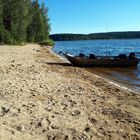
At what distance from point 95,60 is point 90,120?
20.9 metres

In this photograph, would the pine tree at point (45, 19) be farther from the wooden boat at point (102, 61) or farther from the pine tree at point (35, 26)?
the wooden boat at point (102, 61)

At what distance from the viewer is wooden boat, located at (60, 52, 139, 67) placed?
28.8 meters

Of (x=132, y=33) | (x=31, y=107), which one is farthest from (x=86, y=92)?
(x=132, y=33)

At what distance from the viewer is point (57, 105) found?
9883 mm

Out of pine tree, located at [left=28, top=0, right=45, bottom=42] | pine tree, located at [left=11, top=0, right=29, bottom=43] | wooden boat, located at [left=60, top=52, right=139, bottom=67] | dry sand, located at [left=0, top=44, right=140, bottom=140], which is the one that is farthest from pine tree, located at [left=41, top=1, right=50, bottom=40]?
dry sand, located at [left=0, top=44, right=140, bottom=140]

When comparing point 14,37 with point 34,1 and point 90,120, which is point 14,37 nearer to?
point 34,1

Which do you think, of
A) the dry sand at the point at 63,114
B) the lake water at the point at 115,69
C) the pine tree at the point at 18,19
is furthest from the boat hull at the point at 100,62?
the pine tree at the point at 18,19

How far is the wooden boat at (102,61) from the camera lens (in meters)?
28.8

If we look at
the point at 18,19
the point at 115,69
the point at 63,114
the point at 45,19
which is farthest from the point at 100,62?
the point at 45,19

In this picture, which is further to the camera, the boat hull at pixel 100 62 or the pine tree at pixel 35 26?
the pine tree at pixel 35 26

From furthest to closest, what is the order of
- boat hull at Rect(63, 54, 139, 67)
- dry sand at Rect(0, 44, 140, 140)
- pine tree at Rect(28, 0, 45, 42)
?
pine tree at Rect(28, 0, 45, 42)
boat hull at Rect(63, 54, 139, 67)
dry sand at Rect(0, 44, 140, 140)

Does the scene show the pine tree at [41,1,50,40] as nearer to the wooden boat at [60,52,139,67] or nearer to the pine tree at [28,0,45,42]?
the pine tree at [28,0,45,42]

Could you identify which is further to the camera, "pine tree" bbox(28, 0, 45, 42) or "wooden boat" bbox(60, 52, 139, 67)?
"pine tree" bbox(28, 0, 45, 42)

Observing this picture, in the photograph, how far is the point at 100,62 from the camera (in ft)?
96.8
